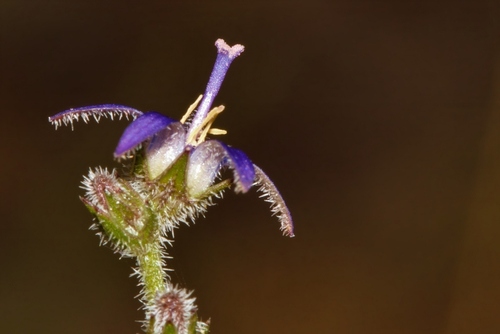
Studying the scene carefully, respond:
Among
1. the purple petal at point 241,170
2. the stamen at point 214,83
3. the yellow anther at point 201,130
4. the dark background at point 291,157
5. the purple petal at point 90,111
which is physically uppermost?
the dark background at point 291,157

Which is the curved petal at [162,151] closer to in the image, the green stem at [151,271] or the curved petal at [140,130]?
the curved petal at [140,130]

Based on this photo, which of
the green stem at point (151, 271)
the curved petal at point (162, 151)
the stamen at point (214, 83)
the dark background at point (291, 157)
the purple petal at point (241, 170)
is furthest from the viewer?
the dark background at point (291, 157)

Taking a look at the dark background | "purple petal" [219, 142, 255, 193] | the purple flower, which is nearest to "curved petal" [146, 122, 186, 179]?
the purple flower

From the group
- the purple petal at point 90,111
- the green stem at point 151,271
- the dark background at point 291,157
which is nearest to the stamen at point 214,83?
the purple petal at point 90,111

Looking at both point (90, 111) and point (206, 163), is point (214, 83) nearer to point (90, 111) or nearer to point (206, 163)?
point (206, 163)

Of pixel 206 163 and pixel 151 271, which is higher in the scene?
pixel 206 163

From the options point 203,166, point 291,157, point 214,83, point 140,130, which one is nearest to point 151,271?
point 203,166

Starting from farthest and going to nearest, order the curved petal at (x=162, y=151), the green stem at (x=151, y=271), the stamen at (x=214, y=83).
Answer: the stamen at (x=214, y=83) < the curved petal at (x=162, y=151) < the green stem at (x=151, y=271)
